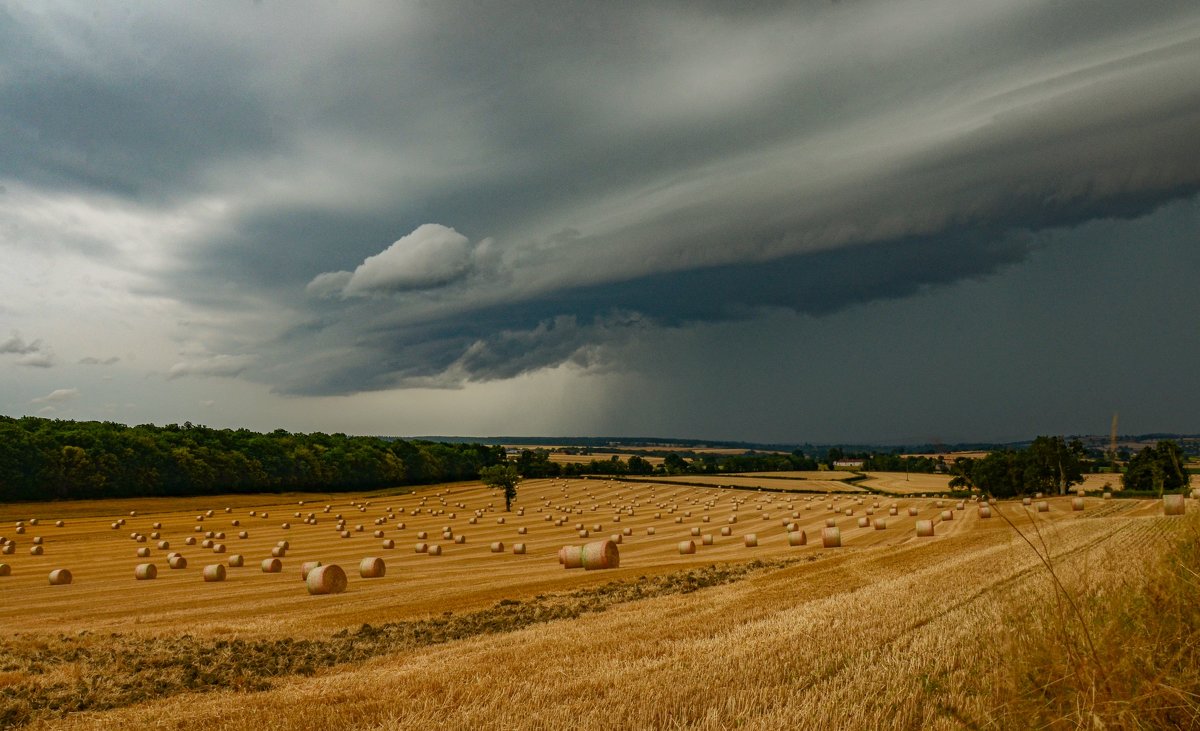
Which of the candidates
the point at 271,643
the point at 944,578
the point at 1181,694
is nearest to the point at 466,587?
the point at 271,643

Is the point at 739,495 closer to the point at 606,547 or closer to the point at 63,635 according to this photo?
the point at 606,547

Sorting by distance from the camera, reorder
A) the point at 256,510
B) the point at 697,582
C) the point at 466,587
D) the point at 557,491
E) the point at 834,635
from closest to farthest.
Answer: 1. the point at 834,635
2. the point at 697,582
3. the point at 466,587
4. the point at 256,510
5. the point at 557,491

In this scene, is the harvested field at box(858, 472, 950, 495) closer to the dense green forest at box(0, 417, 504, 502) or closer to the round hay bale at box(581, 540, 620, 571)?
the dense green forest at box(0, 417, 504, 502)

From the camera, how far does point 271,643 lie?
55.5 ft

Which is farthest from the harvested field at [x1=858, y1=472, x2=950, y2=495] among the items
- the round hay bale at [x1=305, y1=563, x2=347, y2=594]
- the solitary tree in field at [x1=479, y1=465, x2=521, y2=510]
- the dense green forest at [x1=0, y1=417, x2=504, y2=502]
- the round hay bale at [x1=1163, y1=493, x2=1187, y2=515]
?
the round hay bale at [x1=305, y1=563, x2=347, y2=594]

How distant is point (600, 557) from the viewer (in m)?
33.9

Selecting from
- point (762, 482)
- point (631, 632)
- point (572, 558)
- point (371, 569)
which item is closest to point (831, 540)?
point (572, 558)

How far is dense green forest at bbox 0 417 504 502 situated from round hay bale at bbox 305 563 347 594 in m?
87.9

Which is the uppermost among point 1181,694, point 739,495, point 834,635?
point 1181,694

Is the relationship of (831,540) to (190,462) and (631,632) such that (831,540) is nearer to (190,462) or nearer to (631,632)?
(631,632)

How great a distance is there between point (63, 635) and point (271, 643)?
6.36 metres

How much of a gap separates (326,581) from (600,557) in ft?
38.7

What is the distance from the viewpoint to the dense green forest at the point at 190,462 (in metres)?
96.1

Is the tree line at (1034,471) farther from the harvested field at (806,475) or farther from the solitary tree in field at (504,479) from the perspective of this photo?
the solitary tree in field at (504,479)
